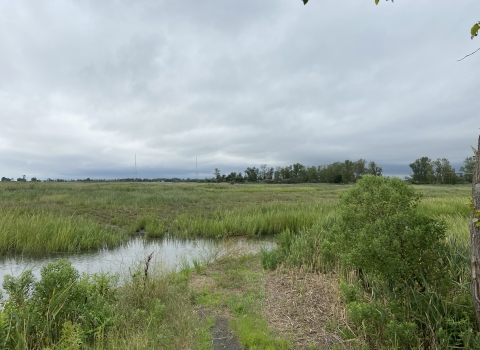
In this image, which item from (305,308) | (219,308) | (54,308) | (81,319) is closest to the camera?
(54,308)

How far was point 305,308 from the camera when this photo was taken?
3723 millimetres

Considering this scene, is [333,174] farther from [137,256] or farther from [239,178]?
[137,256]

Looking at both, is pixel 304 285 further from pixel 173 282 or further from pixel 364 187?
pixel 173 282

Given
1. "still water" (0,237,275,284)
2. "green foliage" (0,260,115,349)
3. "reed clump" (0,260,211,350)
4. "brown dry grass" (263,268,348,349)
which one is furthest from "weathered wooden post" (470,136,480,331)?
"still water" (0,237,275,284)

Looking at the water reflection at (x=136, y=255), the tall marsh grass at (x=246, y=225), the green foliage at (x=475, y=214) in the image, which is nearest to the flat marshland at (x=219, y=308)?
the green foliage at (x=475, y=214)

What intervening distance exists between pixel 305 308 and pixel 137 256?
240 inches

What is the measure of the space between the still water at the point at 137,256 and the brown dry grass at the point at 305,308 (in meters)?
2.35

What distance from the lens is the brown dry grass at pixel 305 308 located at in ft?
10.0

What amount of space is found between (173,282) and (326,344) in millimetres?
3055

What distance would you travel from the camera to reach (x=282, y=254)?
6.06 m

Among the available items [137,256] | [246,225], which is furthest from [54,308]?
[246,225]

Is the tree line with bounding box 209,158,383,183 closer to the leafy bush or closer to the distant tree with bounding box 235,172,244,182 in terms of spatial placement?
the distant tree with bounding box 235,172,244,182

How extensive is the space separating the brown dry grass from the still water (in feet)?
7.71

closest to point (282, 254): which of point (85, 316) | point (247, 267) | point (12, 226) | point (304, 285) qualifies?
point (247, 267)
